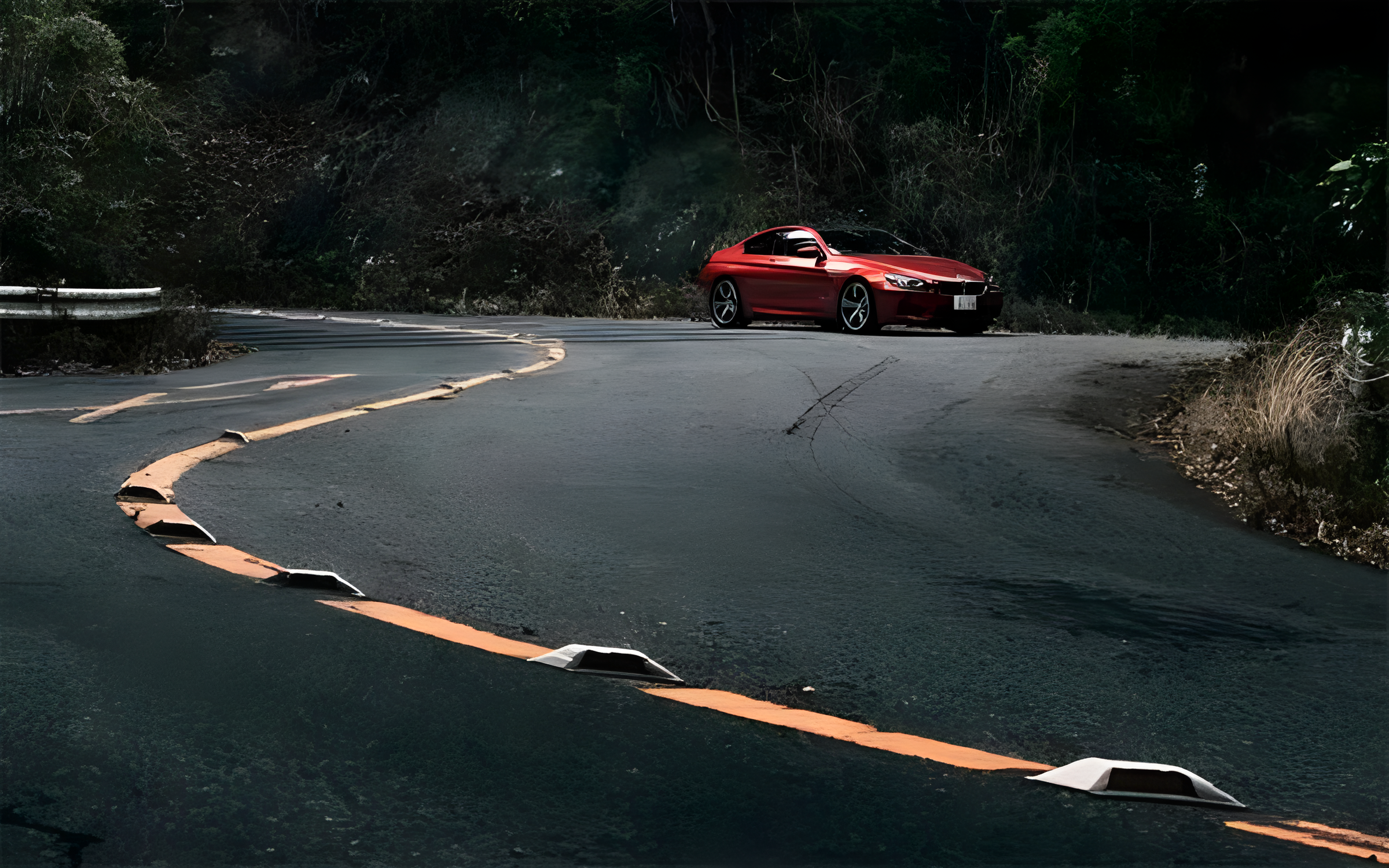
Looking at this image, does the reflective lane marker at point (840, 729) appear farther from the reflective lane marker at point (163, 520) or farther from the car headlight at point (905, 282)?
the car headlight at point (905, 282)

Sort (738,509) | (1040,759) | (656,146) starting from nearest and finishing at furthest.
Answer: (1040,759) < (738,509) < (656,146)

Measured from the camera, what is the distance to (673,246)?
95.1 feet

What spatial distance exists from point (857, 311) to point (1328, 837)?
1577 centimetres

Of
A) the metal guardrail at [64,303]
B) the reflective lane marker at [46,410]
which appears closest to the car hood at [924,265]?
the metal guardrail at [64,303]

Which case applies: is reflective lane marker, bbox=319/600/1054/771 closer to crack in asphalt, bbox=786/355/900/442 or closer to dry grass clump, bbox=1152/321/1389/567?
dry grass clump, bbox=1152/321/1389/567

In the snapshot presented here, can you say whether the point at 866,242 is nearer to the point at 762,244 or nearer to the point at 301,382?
the point at 762,244

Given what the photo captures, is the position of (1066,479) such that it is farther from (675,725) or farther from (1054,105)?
(1054,105)

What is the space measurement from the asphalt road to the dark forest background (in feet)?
39.6

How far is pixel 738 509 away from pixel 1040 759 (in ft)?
12.0

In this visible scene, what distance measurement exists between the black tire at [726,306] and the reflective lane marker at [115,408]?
994 centimetres

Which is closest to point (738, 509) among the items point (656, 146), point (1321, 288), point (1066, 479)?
point (1066, 479)

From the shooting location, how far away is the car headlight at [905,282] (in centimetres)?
1864

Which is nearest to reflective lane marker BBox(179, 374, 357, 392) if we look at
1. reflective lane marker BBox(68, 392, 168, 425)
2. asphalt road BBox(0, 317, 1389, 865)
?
reflective lane marker BBox(68, 392, 168, 425)

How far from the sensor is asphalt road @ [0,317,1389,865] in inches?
141
